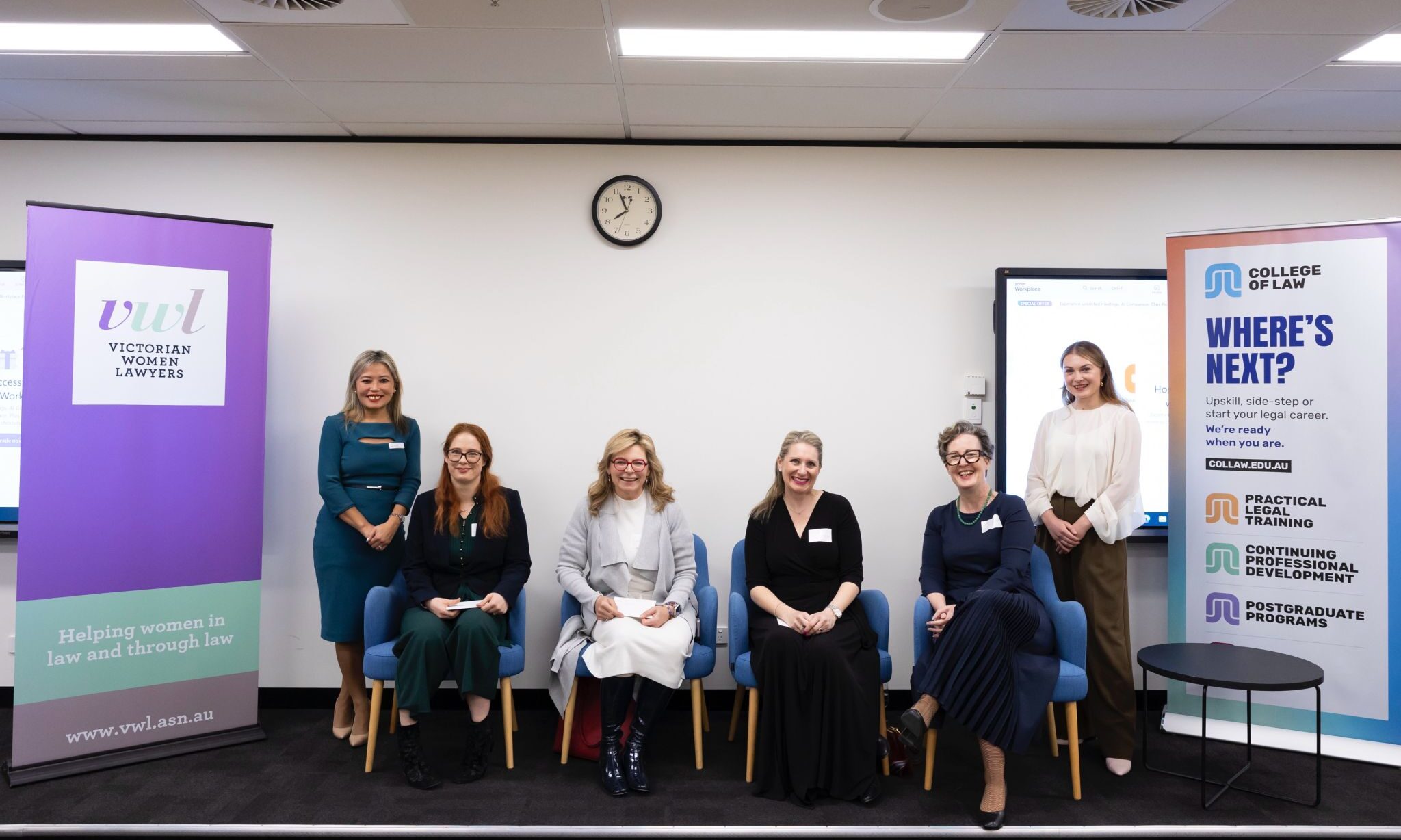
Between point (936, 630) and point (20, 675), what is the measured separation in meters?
3.53

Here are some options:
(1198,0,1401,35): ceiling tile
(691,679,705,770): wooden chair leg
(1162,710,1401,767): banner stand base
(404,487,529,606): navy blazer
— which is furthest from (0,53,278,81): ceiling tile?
(1162,710,1401,767): banner stand base

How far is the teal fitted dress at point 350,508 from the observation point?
12.1 ft

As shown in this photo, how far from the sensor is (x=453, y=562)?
141 inches

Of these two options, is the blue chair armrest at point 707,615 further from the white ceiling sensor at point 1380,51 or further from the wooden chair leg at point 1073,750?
the white ceiling sensor at point 1380,51

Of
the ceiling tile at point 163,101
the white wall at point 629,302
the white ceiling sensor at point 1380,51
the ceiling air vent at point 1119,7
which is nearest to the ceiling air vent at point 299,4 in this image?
the ceiling tile at point 163,101

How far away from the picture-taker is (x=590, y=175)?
4.28m

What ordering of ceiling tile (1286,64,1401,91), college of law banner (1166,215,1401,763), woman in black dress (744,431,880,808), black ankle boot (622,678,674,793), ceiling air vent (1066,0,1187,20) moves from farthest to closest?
1. college of law banner (1166,215,1401,763)
2. ceiling tile (1286,64,1401,91)
3. black ankle boot (622,678,674,793)
4. woman in black dress (744,431,880,808)
5. ceiling air vent (1066,0,1187,20)

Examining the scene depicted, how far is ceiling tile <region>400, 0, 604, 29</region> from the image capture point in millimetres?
2922

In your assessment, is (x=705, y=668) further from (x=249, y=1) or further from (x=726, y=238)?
(x=249, y=1)

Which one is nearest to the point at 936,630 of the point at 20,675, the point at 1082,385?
the point at 1082,385

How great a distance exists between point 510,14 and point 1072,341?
2903 mm

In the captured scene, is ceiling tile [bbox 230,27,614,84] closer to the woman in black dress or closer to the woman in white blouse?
the woman in black dress

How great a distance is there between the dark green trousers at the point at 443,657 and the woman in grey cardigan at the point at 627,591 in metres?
0.28

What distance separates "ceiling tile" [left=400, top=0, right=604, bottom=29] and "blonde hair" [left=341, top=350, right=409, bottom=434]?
4.56ft
